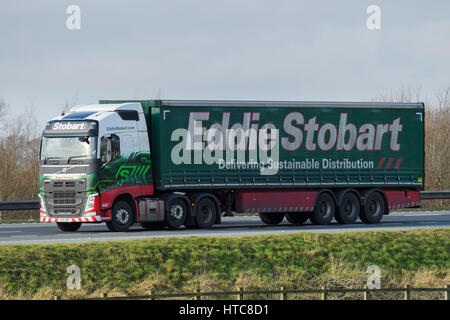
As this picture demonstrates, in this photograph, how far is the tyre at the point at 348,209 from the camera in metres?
30.7

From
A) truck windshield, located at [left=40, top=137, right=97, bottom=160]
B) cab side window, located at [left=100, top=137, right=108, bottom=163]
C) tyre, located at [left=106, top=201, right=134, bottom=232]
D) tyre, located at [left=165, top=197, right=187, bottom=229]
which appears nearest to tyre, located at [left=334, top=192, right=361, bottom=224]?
tyre, located at [left=165, top=197, right=187, bottom=229]

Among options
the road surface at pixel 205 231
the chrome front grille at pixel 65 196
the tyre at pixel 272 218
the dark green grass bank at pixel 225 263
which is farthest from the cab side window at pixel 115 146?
the tyre at pixel 272 218

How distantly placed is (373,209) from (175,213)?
284 inches

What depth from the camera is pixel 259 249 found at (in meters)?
23.1

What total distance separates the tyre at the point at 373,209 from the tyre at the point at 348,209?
0.27 meters

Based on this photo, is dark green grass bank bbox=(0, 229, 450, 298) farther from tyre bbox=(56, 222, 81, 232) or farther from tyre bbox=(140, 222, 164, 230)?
tyre bbox=(56, 222, 81, 232)

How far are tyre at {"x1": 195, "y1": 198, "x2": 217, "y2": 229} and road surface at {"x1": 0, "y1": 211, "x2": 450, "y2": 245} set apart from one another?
0.34m

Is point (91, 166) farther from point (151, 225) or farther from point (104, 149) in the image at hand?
point (151, 225)

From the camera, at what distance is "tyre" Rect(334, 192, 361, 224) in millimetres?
30734

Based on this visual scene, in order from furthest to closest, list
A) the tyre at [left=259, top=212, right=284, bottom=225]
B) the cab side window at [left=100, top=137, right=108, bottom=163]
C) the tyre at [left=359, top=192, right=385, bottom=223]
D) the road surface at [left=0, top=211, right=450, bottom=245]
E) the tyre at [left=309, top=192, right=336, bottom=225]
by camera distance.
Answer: the tyre at [left=259, top=212, right=284, bottom=225], the tyre at [left=359, top=192, right=385, bottom=223], the tyre at [left=309, top=192, right=336, bottom=225], the cab side window at [left=100, top=137, right=108, bottom=163], the road surface at [left=0, top=211, right=450, bottom=245]

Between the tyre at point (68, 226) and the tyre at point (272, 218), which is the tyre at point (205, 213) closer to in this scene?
the tyre at point (272, 218)

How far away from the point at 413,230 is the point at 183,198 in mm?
6651

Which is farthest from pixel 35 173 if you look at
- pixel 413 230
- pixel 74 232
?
pixel 413 230
